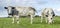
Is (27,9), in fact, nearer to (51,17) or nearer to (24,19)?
(24,19)

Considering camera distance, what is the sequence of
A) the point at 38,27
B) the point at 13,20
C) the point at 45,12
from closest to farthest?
the point at 38,27, the point at 13,20, the point at 45,12

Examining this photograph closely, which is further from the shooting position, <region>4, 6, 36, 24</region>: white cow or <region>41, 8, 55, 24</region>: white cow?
<region>4, 6, 36, 24</region>: white cow

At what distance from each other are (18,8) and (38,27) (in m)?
3.64

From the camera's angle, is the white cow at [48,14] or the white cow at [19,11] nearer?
the white cow at [48,14]

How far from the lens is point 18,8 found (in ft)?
43.1

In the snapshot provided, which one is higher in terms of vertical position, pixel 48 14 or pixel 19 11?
pixel 19 11

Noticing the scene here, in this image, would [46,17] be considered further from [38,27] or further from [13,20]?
[38,27]

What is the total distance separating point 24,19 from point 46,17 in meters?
1.21

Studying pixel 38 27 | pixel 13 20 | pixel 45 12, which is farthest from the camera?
pixel 45 12

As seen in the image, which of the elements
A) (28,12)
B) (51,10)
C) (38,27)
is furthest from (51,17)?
(38,27)

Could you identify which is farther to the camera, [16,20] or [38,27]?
[16,20]

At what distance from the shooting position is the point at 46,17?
1287 centimetres

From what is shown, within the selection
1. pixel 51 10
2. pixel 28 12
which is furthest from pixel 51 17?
pixel 28 12

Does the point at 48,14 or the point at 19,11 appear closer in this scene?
the point at 48,14
